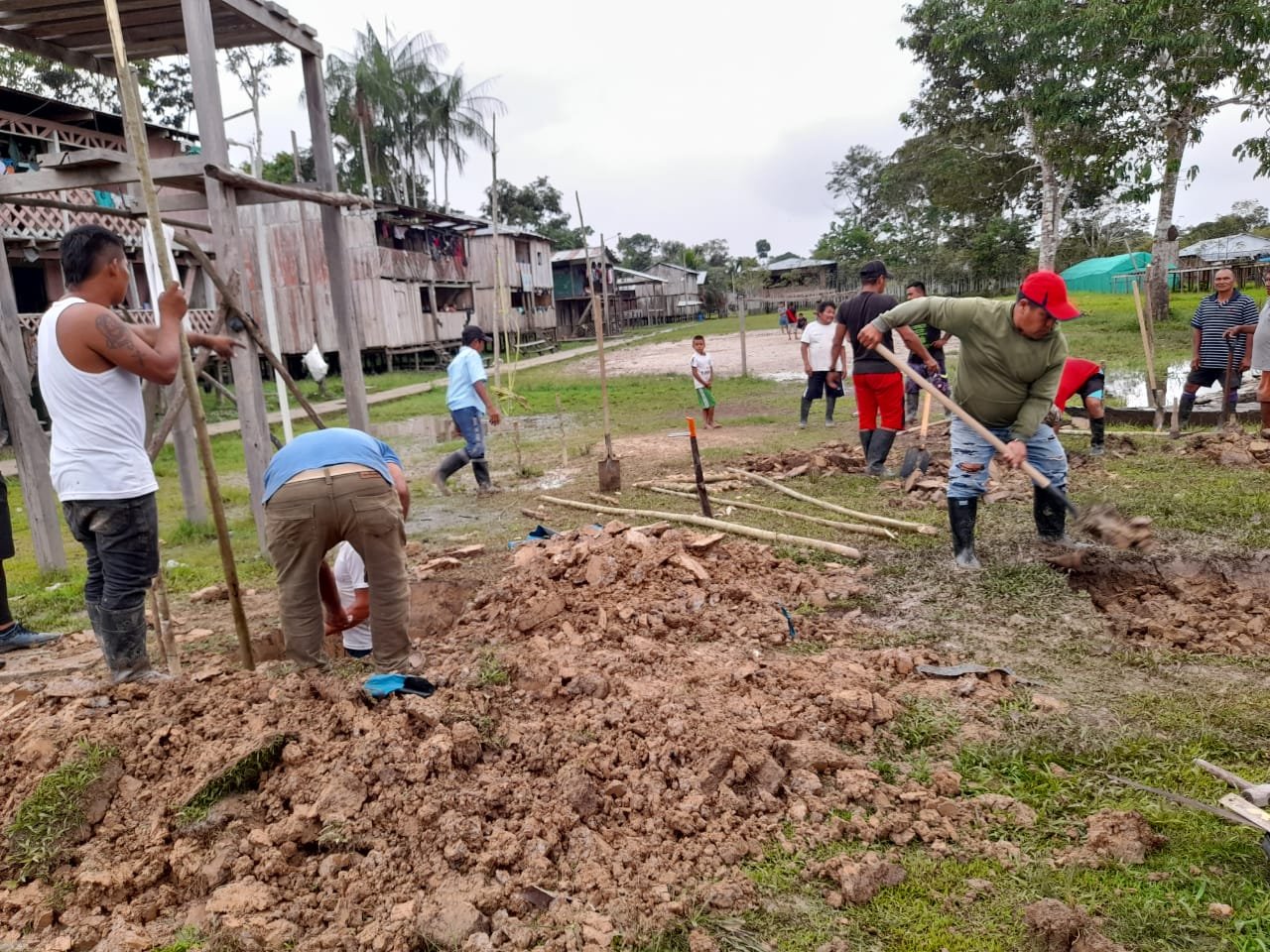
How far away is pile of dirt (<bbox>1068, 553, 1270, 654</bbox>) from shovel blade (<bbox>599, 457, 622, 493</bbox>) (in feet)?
13.4

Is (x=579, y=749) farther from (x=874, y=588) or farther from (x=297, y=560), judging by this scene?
(x=874, y=588)

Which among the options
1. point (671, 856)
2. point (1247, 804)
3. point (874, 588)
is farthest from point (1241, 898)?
point (874, 588)

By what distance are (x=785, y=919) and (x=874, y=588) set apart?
2793 millimetres

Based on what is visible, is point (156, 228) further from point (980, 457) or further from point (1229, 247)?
point (1229, 247)

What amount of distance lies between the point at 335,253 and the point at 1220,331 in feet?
27.7

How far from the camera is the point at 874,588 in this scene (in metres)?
4.82

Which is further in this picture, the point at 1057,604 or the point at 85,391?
the point at 1057,604

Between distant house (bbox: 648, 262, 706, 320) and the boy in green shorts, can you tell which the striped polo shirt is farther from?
distant house (bbox: 648, 262, 706, 320)

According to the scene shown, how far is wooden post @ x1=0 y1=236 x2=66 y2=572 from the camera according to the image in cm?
577

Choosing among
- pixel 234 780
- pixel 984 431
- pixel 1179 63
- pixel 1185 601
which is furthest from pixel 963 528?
pixel 1179 63

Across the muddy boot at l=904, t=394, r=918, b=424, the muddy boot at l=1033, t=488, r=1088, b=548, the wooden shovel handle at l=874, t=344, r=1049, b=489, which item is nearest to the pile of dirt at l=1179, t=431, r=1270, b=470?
the muddy boot at l=1033, t=488, r=1088, b=548

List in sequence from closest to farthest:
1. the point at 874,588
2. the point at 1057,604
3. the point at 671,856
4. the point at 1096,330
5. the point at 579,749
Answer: the point at 671,856 → the point at 579,749 → the point at 1057,604 → the point at 874,588 → the point at 1096,330

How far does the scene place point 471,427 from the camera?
814 centimetres

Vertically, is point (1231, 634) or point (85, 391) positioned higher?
point (85, 391)
